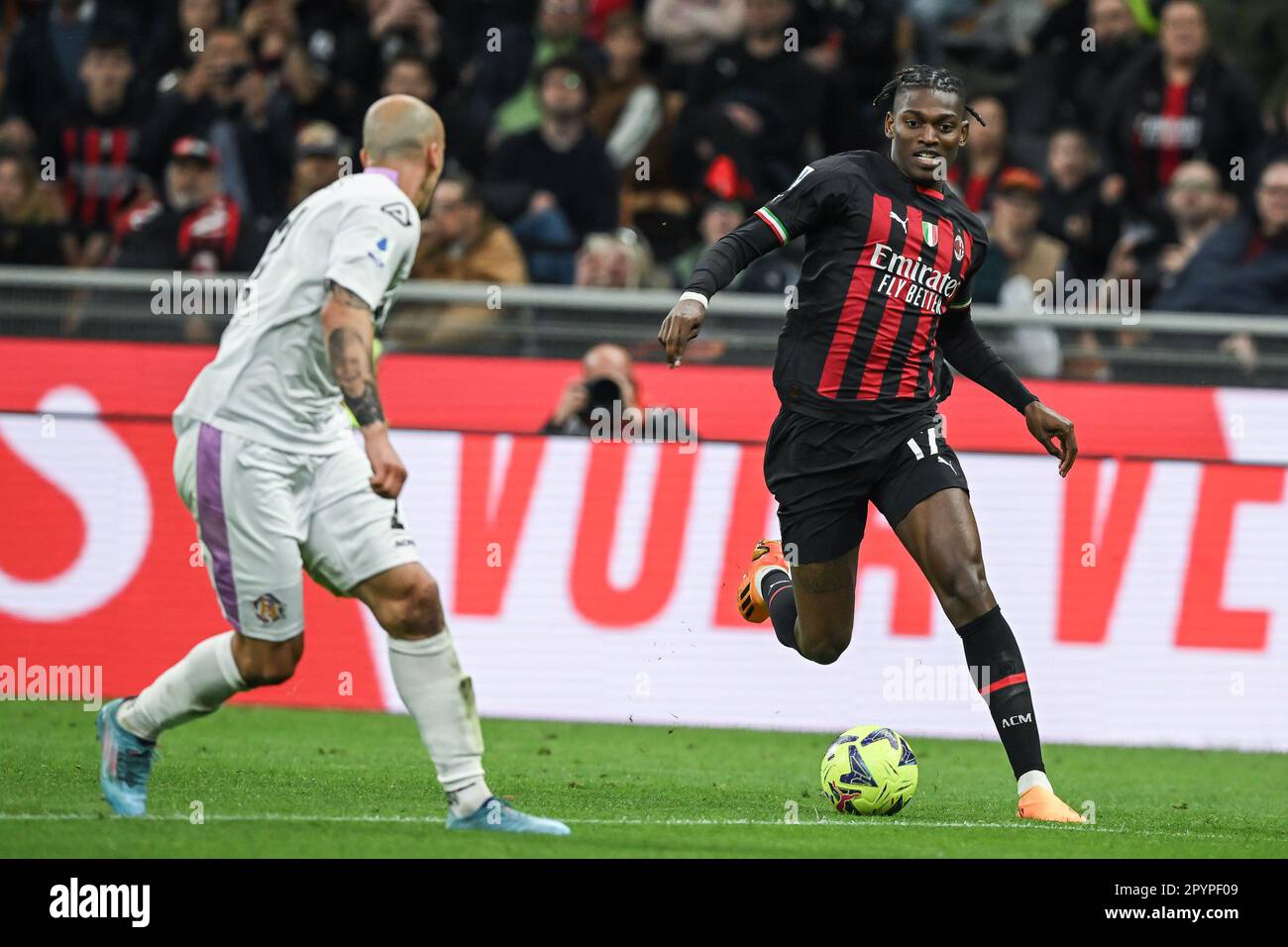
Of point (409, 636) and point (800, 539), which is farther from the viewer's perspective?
point (800, 539)

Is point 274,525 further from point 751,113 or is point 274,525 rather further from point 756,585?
point 751,113

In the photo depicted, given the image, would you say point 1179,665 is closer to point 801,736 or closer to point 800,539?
point 801,736

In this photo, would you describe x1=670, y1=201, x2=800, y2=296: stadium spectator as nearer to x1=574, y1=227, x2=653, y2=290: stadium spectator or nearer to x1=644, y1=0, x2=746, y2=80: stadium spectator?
x1=574, y1=227, x2=653, y2=290: stadium spectator

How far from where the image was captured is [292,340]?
21.1ft

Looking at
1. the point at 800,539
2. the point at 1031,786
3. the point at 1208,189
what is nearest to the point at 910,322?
the point at 800,539

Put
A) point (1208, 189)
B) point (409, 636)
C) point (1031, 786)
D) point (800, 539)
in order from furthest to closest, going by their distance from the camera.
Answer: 1. point (1208, 189)
2. point (800, 539)
3. point (1031, 786)
4. point (409, 636)

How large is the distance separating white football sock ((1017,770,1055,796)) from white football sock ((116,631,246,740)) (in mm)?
2838

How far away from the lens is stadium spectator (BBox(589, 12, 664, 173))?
14281 mm

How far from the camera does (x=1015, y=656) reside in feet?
24.0

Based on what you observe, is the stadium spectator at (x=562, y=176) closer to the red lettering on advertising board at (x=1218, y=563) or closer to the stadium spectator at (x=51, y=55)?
the stadium spectator at (x=51, y=55)

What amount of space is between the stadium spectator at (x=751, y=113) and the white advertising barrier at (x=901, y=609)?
3.25m

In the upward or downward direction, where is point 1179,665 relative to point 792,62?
downward

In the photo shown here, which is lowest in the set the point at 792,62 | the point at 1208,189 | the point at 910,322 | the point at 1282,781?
the point at 1282,781
